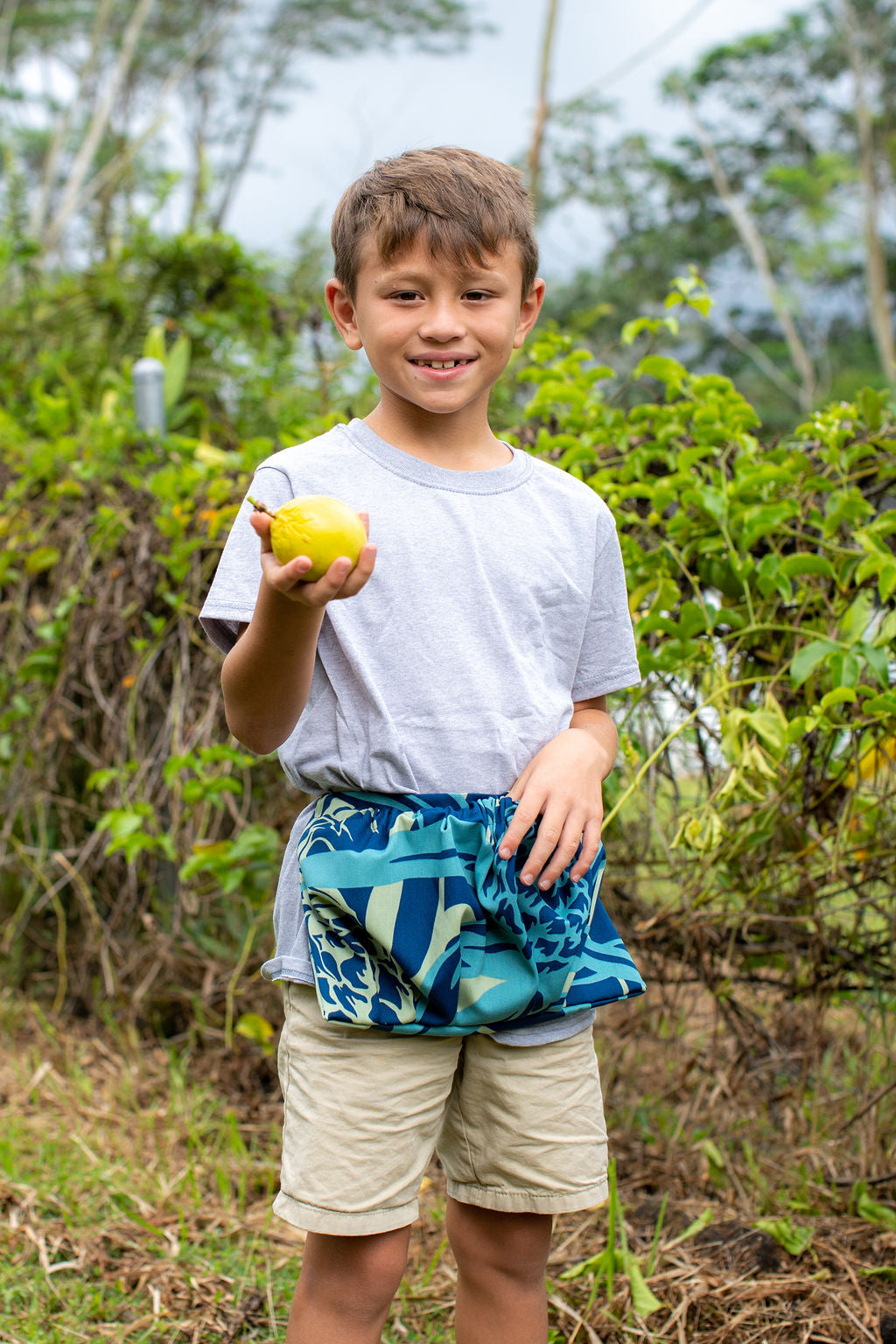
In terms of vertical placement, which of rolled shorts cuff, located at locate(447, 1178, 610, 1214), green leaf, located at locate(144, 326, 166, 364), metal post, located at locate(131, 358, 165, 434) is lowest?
rolled shorts cuff, located at locate(447, 1178, 610, 1214)

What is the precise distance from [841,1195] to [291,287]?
4.01 m

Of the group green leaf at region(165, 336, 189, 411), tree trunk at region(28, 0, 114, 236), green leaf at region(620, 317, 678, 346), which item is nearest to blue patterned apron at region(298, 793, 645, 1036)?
green leaf at region(620, 317, 678, 346)

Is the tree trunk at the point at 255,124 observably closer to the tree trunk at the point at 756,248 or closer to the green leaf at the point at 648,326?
the tree trunk at the point at 756,248

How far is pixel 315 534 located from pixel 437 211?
0.43 m

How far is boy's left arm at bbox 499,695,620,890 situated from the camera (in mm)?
1158

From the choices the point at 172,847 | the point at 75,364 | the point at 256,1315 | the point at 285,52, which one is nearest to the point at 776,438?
the point at 172,847

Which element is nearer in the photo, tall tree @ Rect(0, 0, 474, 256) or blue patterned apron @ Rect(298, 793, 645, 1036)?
blue patterned apron @ Rect(298, 793, 645, 1036)

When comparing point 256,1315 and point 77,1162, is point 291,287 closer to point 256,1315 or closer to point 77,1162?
point 77,1162

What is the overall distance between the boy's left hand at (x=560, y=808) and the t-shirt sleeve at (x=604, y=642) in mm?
112

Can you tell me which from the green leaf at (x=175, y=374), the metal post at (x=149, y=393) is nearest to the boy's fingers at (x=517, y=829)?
the metal post at (x=149, y=393)

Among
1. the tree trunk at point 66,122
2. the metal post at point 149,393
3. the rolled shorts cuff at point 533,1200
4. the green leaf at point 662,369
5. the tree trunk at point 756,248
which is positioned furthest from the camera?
the tree trunk at point 756,248

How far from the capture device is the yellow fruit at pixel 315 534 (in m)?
0.98

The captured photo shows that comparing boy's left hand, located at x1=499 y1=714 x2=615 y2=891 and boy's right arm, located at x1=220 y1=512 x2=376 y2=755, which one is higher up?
boy's right arm, located at x1=220 y1=512 x2=376 y2=755

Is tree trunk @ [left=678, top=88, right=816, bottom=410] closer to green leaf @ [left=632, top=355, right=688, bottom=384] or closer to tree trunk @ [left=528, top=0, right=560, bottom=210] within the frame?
tree trunk @ [left=528, top=0, right=560, bottom=210]
